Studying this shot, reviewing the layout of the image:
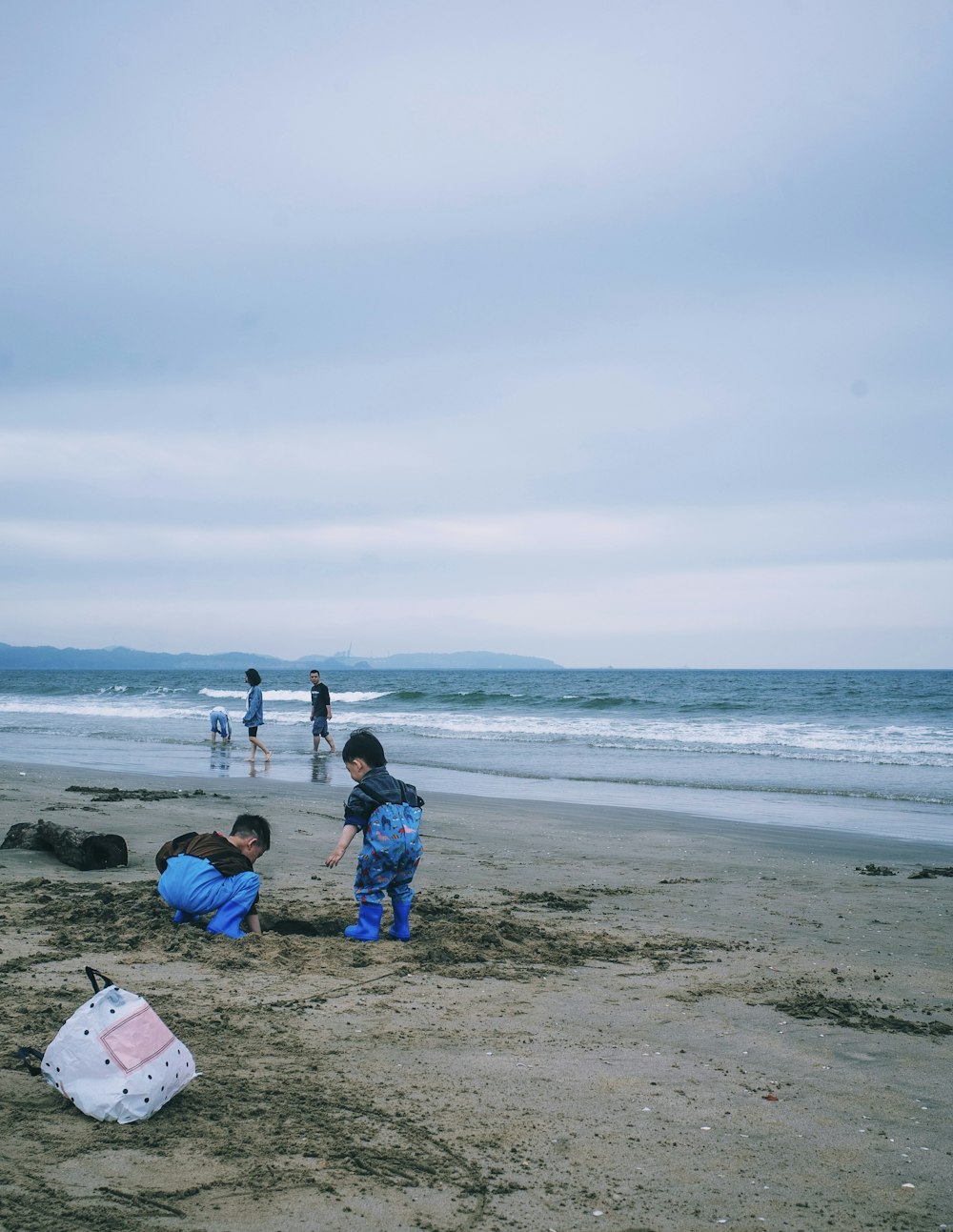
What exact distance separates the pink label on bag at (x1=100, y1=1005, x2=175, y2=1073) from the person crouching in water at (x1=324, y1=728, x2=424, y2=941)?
2289 millimetres

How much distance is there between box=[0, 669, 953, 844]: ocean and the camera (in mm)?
15508

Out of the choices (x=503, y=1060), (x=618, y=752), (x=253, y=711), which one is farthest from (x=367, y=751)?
(x=618, y=752)

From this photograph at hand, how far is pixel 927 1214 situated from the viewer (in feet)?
9.95

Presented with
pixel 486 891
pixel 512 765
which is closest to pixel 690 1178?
pixel 486 891

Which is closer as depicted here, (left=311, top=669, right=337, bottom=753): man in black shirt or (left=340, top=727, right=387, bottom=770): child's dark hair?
(left=340, top=727, right=387, bottom=770): child's dark hair

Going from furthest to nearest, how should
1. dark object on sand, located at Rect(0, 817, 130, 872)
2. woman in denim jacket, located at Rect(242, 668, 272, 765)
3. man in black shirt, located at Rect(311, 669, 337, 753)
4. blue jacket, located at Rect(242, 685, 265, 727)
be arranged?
man in black shirt, located at Rect(311, 669, 337, 753) < blue jacket, located at Rect(242, 685, 265, 727) < woman in denim jacket, located at Rect(242, 668, 272, 765) < dark object on sand, located at Rect(0, 817, 130, 872)

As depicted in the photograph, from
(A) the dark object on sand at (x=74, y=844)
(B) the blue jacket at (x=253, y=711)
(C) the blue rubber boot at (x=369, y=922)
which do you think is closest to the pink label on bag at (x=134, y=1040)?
(C) the blue rubber boot at (x=369, y=922)

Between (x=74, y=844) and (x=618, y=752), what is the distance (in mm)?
17768

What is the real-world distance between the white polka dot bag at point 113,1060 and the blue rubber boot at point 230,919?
2318mm

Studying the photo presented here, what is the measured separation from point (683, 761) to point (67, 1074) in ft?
64.1

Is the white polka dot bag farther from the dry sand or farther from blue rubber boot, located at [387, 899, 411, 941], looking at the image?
blue rubber boot, located at [387, 899, 411, 941]

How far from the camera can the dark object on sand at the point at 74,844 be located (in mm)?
7965

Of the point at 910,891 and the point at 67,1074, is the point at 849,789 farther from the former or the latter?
the point at 67,1074

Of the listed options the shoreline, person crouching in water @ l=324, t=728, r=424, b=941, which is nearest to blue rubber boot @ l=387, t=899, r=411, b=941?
person crouching in water @ l=324, t=728, r=424, b=941
